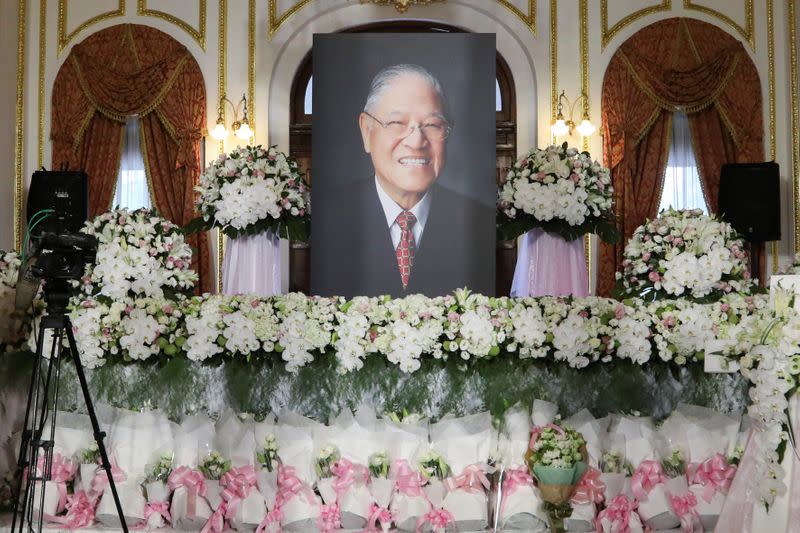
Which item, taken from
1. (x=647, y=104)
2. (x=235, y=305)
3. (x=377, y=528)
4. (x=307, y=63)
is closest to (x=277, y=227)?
(x=235, y=305)

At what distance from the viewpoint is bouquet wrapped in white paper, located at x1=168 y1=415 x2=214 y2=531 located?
3.19 metres

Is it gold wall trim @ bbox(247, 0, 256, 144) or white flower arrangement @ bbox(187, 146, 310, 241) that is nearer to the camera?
white flower arrangement @ bbox(187, 146, 310, 241)

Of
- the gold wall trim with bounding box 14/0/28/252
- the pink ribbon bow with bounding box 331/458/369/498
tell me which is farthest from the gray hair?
the gold wall trim with bounding box 14/0/28/252

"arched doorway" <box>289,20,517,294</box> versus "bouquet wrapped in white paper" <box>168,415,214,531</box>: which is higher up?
"arched doorway" <box>289,20,517,294</box>

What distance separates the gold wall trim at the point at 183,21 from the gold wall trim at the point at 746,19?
4.17 metres

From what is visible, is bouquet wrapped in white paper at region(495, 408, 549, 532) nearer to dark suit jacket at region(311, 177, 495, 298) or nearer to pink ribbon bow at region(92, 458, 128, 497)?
pink ribbon bow at region(92, 458, 128, 497)

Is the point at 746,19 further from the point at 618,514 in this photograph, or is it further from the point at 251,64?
the point at 618,514

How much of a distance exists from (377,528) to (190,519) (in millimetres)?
654

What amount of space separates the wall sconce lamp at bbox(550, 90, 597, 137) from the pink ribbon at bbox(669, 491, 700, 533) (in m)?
4.82

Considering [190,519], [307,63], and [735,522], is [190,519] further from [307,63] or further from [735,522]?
[307,63]

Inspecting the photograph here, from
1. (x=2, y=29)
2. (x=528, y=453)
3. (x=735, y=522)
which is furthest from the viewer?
(x=2, y=29)

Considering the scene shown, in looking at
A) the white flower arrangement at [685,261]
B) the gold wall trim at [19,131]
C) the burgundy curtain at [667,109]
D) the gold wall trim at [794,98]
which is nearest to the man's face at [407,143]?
the white flower arrangement at [685,261]

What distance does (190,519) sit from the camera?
10.5ft

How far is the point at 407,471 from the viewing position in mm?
3127
